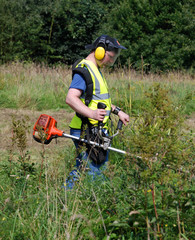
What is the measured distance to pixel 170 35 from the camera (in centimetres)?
1928

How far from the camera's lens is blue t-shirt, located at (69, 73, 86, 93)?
329 centimetres

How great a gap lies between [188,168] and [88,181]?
958 millimetres

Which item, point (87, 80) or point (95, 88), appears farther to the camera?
point (95, 88)

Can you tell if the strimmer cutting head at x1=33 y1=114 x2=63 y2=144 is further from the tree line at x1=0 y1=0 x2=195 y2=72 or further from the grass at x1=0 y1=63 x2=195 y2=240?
the tree line at x1=0 y1=0 x2=195 y2=72

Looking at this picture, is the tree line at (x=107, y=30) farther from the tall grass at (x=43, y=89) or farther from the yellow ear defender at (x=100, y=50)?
the yellow ear defender at (x=100, y=50)

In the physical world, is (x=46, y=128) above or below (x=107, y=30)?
above

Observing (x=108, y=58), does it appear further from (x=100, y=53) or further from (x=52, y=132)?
(x=52, y=132)

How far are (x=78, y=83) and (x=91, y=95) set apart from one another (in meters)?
0.19

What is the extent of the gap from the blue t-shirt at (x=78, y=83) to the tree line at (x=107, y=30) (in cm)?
1512

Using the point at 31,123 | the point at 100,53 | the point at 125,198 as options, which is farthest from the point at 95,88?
the point at 31,123

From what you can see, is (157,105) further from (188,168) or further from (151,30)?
(151,30)

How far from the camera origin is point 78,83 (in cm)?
329

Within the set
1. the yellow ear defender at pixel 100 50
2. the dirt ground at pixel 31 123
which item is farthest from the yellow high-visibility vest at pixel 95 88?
the dirt ground at pixel 31 123

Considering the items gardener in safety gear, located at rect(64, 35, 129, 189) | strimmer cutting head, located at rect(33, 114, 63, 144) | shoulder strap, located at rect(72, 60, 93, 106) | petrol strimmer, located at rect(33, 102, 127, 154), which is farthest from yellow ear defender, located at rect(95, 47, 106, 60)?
strimmer cutting head, located at rect(33, 114, 63, 144)
